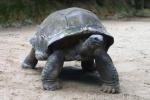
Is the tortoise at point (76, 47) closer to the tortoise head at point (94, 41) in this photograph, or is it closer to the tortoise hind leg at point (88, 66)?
the tortoise head at point (94, 41)

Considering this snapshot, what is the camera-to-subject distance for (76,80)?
539 cm

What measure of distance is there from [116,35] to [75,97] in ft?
20.3

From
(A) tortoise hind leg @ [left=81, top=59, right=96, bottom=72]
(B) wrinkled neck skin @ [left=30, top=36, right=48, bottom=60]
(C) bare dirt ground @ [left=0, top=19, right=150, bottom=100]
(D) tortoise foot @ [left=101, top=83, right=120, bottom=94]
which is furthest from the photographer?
(A) tortoise hind leg @ [left=81, top=59, right=96, bottom=72]

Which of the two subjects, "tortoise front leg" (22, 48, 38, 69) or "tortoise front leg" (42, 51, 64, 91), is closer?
"tortoise front leg" (42, 51, 64, 91)

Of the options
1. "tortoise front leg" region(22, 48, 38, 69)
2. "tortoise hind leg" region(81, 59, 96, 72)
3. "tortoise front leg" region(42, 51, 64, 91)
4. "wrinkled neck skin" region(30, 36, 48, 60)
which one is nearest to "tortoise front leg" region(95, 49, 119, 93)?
"tortoise front leg" region(42, 51, 64, 91)

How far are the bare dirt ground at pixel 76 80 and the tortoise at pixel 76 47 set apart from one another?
0.16 m

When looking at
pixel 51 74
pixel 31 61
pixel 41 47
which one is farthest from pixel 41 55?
pixel 31 61

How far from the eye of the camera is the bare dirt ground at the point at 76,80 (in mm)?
4648

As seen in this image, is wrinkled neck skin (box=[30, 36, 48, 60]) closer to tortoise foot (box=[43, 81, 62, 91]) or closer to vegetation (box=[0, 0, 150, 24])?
tortoise foot (box=[43, 81, 62, 91])

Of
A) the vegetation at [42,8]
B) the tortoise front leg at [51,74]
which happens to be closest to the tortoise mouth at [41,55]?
the tortoise front leg at [51,74]

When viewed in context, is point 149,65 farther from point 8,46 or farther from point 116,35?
point 116,35

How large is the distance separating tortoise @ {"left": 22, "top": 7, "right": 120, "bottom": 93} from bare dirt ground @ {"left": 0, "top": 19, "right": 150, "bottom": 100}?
16 cm

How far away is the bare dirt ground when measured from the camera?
465 cm

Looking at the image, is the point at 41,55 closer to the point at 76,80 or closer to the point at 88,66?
the point at 76,80
